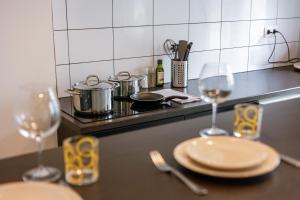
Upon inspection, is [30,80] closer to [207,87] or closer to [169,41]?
[169,41]

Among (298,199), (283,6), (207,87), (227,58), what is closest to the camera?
(298,199)

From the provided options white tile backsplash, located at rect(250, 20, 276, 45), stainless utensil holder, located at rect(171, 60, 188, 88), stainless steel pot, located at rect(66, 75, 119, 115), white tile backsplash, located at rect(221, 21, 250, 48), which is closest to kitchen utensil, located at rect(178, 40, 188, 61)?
stainless utensil holder, located at rect(171, 60, 188, 88)

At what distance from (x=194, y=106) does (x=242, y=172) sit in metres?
1.14

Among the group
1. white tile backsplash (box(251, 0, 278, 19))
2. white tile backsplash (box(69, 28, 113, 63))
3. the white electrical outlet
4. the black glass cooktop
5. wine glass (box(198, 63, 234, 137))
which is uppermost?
white tile backsplash (box(251, 0, 278, 19))

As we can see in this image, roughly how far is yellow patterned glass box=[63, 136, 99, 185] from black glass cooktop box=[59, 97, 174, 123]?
928 millimetres

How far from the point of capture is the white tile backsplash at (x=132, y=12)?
232 centimetres

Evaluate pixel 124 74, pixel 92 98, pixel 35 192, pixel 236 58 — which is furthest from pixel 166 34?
pixel 35 192

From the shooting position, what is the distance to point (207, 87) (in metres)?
1.16

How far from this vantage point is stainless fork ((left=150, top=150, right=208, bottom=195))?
89 centimetres

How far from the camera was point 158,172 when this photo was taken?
98 centimetres

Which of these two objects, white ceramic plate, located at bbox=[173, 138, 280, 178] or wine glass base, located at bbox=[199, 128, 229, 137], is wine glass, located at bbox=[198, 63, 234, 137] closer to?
wine glass base, located at bbox=[199, 128, 229, 137]

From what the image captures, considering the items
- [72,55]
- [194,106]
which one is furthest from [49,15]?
[194,106]

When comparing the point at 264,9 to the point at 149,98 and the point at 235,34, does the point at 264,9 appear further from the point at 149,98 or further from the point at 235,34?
the point at 149,98

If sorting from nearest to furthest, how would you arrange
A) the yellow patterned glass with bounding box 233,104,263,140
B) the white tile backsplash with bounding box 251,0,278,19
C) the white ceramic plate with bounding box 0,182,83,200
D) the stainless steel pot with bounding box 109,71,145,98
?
1. the white ceramic plate with bounding box 0,182,83,200
2. the yellow patterned glass with bounding box 233,104,263,140
3. the stainless steel pot with bounding box 109,71,145,98
4. the white tile backsplash with bounding box 251,0,278,19
